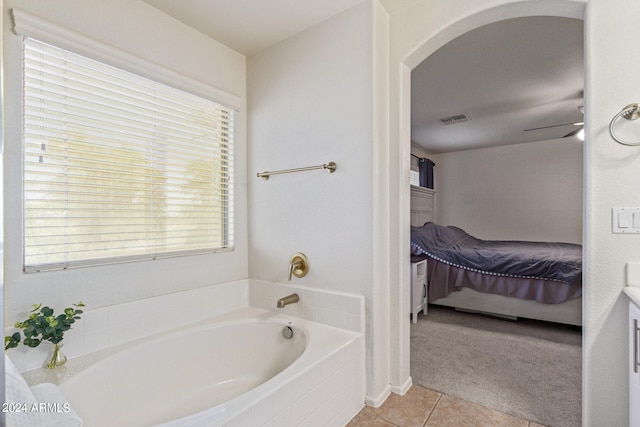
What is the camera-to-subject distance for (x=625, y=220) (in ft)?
4.28

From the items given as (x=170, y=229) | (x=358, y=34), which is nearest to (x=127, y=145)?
(x=170, y=229)

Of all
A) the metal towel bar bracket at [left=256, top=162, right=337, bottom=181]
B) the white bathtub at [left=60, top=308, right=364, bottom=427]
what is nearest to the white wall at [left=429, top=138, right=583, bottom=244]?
the metal towel bar bracket at [left=256, top=162, right=337, bottom=181]

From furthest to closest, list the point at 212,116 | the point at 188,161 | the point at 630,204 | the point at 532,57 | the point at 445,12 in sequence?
the point at 532,57, the point at 212,116, the point at 188,161, the point at 445,12, the point at 630,204

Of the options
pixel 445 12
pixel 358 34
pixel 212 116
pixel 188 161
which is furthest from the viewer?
pixel 212 116

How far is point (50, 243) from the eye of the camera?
1.46 meters

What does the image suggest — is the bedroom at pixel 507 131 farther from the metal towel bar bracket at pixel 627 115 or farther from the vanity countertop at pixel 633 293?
the vanity countertop at pixel 633 293

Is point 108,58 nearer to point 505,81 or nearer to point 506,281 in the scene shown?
point 505,81

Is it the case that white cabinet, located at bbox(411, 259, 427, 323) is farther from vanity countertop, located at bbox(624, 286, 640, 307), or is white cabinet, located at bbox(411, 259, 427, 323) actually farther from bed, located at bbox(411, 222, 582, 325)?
vanity countertop, located at bbox(624, 286, 640, 307)

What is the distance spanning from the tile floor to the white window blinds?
55.4 inches

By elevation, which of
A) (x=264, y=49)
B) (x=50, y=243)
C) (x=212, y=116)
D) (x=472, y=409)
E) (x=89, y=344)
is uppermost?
(x=264, y=49)

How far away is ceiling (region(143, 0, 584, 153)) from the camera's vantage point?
A: 6.10ft

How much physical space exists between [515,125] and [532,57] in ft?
6.86

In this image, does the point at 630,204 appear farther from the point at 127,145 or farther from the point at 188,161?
the point at 127,145

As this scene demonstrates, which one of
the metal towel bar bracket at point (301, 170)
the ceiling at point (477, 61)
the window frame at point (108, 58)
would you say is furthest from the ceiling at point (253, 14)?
the metal towel bar bracket at point (301, 170)
